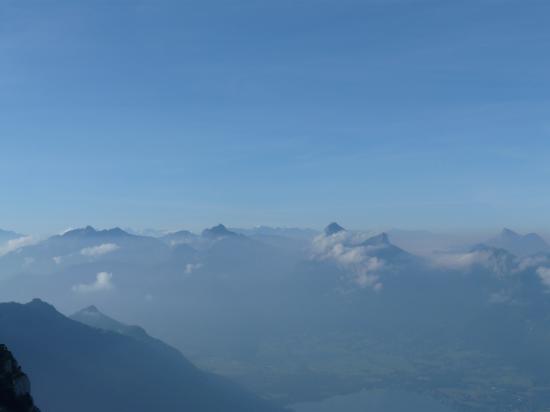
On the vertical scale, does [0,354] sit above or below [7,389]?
above

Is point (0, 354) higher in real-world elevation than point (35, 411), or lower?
higher
